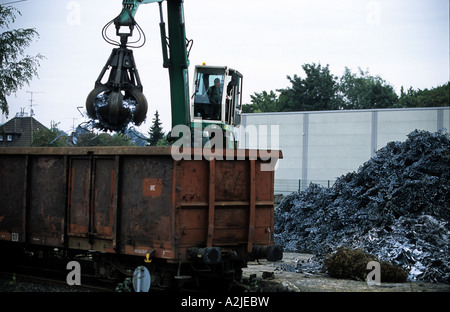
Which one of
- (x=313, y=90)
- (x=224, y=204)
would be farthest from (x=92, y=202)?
(x=313, y=90)

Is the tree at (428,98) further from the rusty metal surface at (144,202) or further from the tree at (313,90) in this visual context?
the rusty metal surface at (144,202)

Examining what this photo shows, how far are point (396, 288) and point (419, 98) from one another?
64.2 meters

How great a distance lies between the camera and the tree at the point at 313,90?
67.8 meters

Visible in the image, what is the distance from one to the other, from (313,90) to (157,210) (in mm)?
61401

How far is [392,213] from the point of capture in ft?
44.5

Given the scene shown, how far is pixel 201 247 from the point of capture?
8.60 m

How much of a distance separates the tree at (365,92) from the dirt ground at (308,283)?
6262 cm

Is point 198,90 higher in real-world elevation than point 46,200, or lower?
higher

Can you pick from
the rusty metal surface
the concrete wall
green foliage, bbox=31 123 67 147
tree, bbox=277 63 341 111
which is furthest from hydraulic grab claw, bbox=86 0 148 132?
tree, bbox=277 63 341 111

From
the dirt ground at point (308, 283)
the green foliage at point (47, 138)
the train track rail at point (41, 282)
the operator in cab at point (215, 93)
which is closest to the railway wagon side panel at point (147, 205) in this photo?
the train track rail at point (41, 282)

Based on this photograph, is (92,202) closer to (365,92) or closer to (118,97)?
(118,97)

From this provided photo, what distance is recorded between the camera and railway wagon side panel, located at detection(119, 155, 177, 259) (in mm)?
8398
